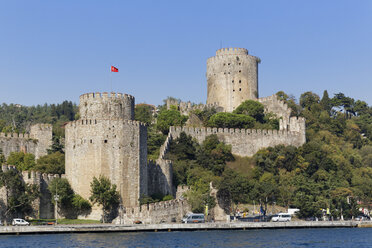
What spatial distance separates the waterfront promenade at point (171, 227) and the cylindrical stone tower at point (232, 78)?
29.5 metres

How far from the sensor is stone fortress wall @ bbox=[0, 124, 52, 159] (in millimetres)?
64688

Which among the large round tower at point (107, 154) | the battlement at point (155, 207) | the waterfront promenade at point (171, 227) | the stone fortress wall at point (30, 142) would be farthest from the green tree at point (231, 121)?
the large round tower at point (107, 154)

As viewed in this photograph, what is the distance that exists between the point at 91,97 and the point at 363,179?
29713 mm

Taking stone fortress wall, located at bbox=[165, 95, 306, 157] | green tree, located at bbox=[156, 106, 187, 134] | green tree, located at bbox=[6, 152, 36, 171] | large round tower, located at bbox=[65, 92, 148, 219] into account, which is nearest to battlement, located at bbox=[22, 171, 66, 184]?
large round tower, located at bbox=[65, 92, 148, 219]

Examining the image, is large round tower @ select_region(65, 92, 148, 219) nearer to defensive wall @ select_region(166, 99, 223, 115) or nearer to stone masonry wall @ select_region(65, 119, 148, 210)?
stone masonry wall @ select_region(65, 119, 148, 210)

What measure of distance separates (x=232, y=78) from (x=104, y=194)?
37.3 m

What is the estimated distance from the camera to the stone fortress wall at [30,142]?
212ft

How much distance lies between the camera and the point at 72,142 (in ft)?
172

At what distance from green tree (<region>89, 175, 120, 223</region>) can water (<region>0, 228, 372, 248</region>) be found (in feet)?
12.1

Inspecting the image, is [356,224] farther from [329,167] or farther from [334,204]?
[329,167]

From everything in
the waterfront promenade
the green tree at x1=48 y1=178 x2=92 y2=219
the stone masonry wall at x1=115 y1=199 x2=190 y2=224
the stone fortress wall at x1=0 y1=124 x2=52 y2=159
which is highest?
the stone fortress wall at x1=0 y1=124 x2=52 y2=159

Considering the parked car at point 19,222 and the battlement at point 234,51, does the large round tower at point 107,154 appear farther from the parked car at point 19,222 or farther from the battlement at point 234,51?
the battlement at point 234,51

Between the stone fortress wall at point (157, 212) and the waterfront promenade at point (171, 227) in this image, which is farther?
the stone fortress wall at point (157, 212)

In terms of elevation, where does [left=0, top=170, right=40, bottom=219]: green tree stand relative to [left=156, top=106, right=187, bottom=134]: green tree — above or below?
below
